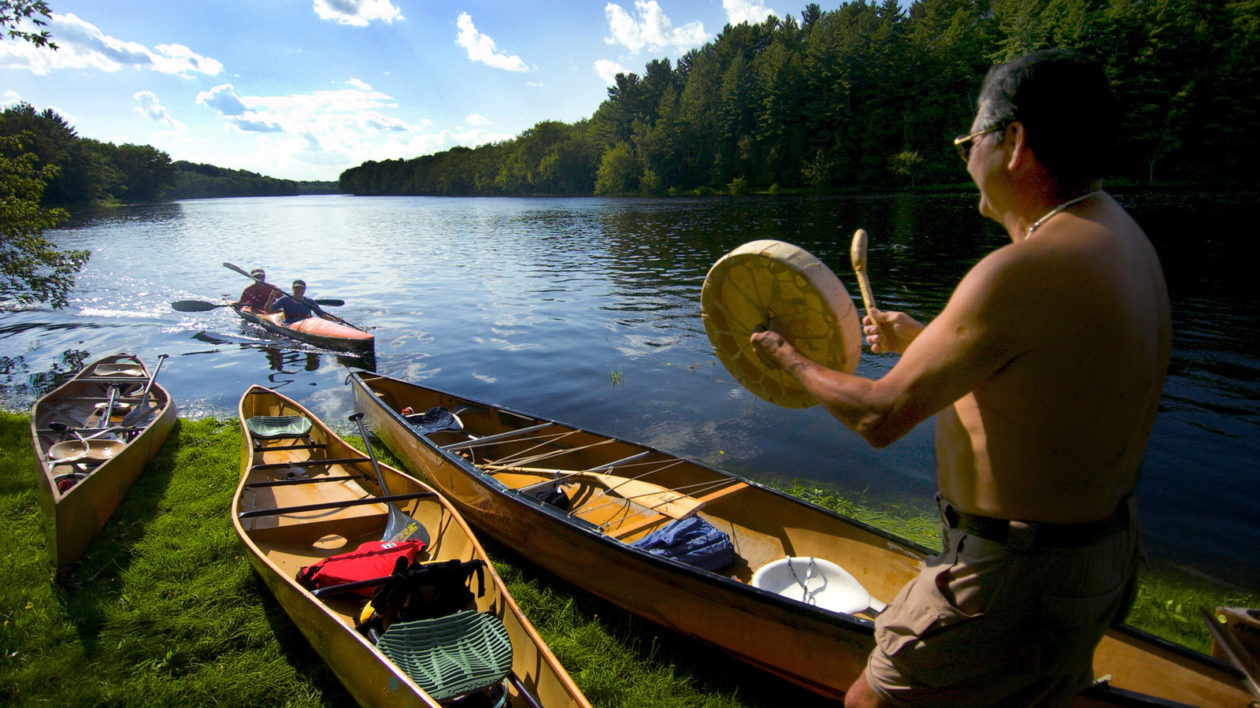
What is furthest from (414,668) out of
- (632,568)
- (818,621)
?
(818,621)

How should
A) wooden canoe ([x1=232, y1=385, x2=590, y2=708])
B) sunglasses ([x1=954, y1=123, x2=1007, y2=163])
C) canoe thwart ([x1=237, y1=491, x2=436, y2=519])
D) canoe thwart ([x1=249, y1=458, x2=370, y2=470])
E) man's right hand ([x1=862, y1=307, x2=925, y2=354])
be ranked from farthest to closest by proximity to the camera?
canoe thwart ([x1=249, y1=458, x2=370, y2=470])
canoe thwart ([x1=237, y1=491, x2=436, y2=519])
wooden canoe ([x1=232, y1=385, x2=590, y2=708])
man's right hand ([x1=862, y1=307, x2=925, y2=354])
sunglasses ([x1=954, y1=123, x2=1007, y2=163])

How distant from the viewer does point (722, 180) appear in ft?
307

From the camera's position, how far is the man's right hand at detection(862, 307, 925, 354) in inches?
109

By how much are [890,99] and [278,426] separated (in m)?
89.0

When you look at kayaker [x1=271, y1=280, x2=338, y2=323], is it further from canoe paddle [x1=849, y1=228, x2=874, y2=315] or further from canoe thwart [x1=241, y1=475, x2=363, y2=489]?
canoe paddle [x1=849, y1=228, x2=874, y2=315]

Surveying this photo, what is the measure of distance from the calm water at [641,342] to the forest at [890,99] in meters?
18.1

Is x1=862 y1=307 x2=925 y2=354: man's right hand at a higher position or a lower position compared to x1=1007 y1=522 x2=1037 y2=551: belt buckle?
higher

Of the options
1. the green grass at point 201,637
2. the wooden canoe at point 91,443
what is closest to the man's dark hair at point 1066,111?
the green grass at point 201,637

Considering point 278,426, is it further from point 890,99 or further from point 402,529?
point 890,99

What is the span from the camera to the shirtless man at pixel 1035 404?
67.6 inches

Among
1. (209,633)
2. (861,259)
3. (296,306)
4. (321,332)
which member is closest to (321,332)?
(321,332)

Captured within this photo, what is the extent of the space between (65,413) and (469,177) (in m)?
172

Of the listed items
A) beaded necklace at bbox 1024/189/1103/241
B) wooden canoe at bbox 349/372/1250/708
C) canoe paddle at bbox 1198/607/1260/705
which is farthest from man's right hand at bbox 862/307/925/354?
canoe paddle at bbox 1198/607/1260/705

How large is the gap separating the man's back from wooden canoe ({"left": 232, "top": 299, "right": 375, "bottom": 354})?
14.3 m
